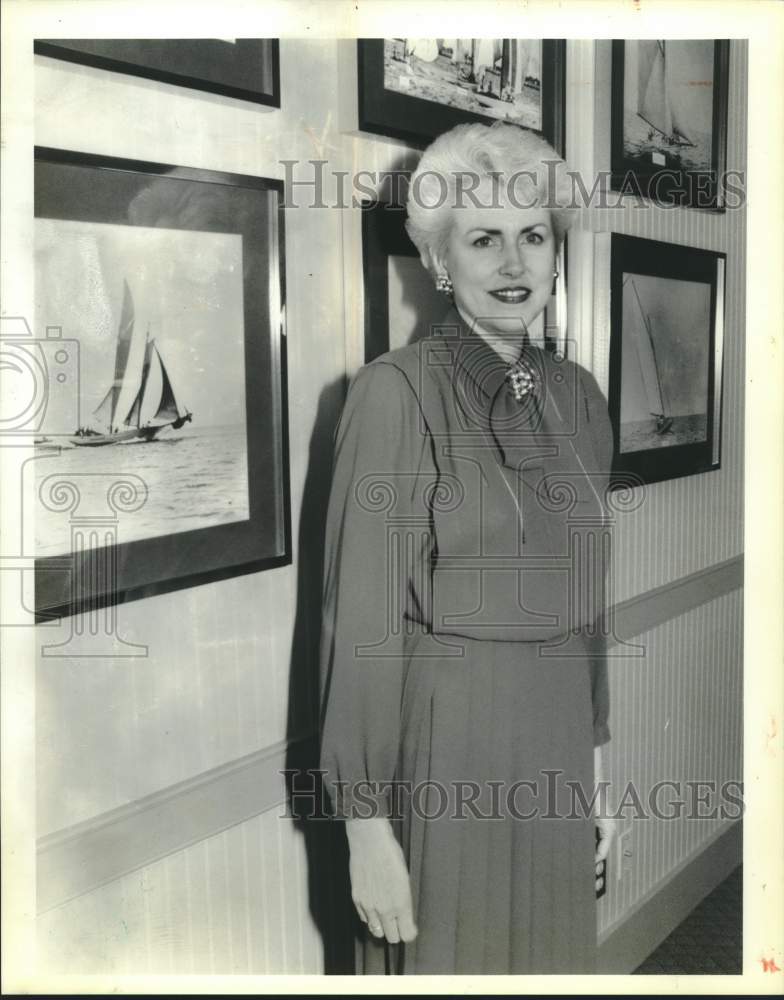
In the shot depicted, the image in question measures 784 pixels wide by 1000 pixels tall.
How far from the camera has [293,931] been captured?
1.46 meters

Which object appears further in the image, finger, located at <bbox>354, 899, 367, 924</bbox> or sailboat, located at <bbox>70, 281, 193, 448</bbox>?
finger, located at <bbox>354, 899, 367, 924</bbox>

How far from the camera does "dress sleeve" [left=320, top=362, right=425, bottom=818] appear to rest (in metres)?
1.30

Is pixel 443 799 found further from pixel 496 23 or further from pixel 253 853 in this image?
pixel 496 23

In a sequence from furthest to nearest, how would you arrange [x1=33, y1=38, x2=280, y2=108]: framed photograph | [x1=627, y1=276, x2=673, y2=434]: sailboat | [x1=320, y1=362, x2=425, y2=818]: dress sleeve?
[x1=627, y1=276, x2=673, y2=434]: sailboat, [x1=320, y1=362, x2=425, y2=818]: dress sleeve, [x1=33, y1=38, x2=280, y2=108]: framed photograph

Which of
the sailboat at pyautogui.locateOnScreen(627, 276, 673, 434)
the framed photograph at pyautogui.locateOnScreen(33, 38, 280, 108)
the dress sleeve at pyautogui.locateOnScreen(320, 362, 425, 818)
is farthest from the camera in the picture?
the sailboat at pyautogui.locateOnScreen(627, 276, 673, 434)

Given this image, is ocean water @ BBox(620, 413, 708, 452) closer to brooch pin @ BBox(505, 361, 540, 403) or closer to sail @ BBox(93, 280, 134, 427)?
brooch pin @ BBox(505, 361, 540, 403)

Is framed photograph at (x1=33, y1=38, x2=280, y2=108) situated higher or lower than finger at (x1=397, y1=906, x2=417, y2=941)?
higher

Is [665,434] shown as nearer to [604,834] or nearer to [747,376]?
[747,376]

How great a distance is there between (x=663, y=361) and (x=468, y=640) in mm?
561

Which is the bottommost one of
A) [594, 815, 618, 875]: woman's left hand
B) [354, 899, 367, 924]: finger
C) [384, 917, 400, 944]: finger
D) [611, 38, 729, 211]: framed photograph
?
[384, 917, 400, 944]: finger

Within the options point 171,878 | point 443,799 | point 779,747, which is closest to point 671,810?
point 779,747

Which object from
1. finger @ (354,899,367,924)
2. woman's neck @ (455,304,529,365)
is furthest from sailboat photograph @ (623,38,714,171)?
finger @ (354,899,367,924)

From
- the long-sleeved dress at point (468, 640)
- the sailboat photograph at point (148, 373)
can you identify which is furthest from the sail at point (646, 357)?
the sailboat photograph at point (148, 373)

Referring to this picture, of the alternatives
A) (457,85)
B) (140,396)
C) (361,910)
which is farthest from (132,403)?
(361,910)
